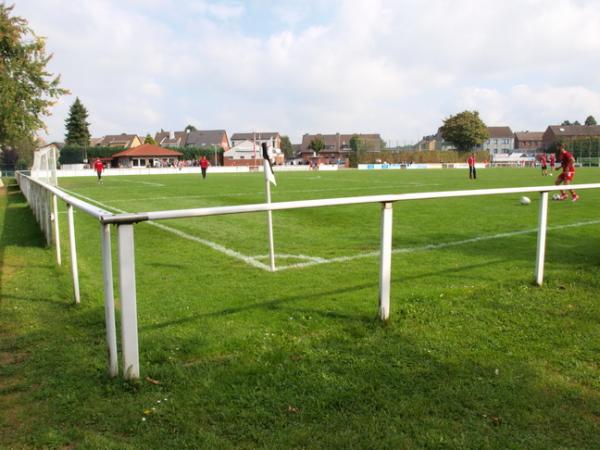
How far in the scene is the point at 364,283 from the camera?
6.14 m

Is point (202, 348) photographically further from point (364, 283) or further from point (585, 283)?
point (585, 283)

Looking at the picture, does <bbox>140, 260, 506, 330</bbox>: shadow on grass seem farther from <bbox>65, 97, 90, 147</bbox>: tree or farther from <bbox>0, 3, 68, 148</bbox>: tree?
<bbox>65, 97, 90, 147</bbox>: tree

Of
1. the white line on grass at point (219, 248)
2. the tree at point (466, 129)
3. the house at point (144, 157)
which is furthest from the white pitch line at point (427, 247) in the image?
the tree at point (466, 129)

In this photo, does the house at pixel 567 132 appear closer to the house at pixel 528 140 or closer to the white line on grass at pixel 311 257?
the house at pixel 528 140

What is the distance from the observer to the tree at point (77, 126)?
306 ft

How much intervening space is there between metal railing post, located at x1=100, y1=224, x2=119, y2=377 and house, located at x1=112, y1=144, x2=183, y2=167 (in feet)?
284

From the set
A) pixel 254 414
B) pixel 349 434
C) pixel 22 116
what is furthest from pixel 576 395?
pixel 22 116

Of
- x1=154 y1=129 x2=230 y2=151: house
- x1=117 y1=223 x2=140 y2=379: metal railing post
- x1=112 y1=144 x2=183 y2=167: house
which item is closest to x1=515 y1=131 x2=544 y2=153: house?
x1=154 y1=129 x2=230 y2=151: house

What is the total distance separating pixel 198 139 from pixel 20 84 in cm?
9525

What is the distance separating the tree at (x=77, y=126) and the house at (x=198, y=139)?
27.4 meters

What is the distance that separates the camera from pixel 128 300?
11.0 ft

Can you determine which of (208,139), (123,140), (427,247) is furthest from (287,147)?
(427,247)

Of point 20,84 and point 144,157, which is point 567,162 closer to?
point 20,84

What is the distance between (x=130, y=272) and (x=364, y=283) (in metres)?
3.44
